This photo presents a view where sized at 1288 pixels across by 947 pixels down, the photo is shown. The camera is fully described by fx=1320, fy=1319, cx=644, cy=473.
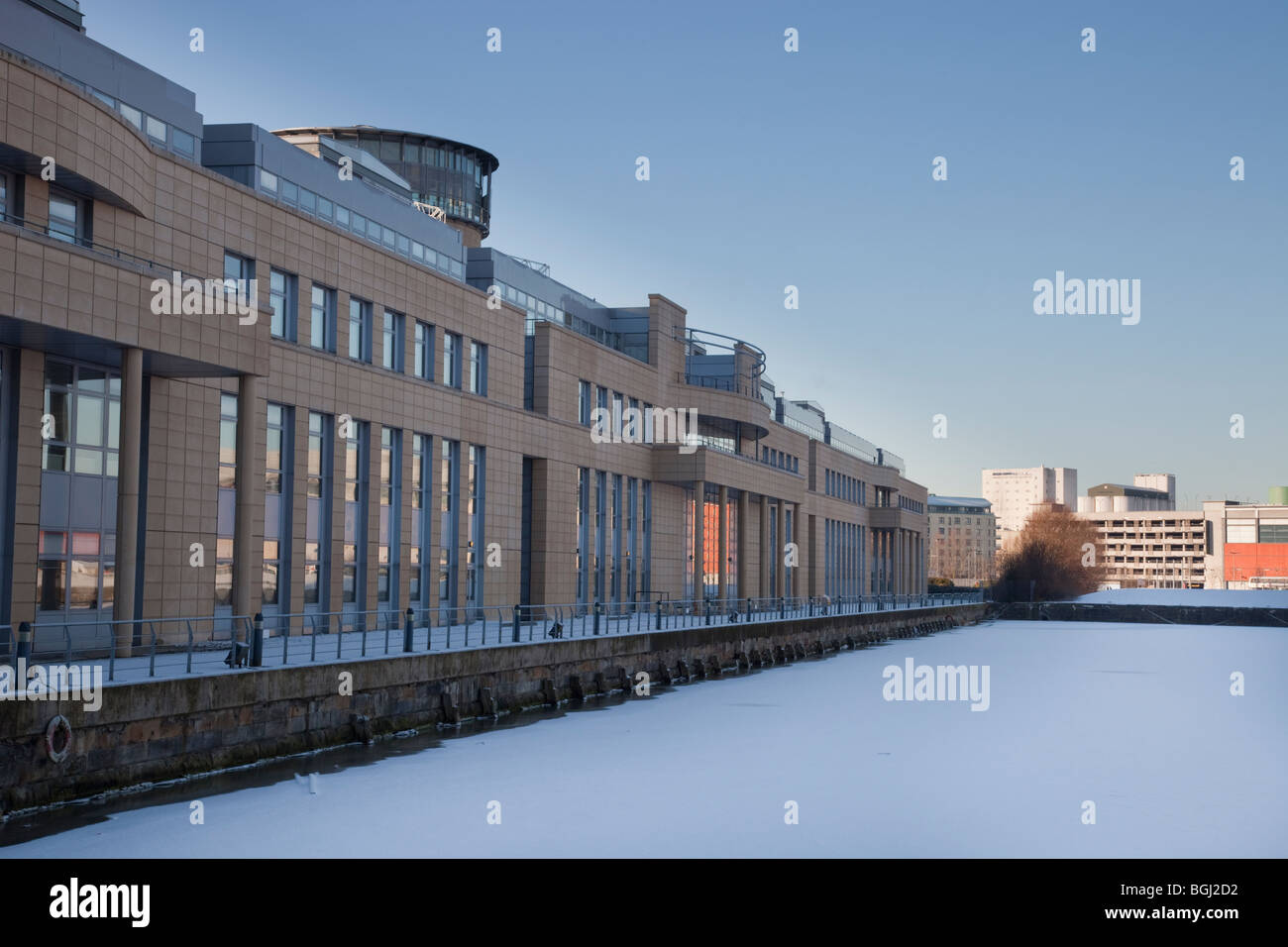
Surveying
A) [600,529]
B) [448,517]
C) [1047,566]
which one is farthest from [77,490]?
[1047,566]

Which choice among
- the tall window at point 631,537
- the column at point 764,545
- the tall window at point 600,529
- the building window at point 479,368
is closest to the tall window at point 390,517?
the building window at point 479,368

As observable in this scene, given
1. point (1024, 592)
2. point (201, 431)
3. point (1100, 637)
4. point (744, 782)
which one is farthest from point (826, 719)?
point (1024, 592)

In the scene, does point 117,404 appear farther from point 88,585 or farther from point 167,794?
point 167,794

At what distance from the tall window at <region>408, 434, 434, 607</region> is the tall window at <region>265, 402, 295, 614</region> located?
6711 mm

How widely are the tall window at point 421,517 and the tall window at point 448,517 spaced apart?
0.61 metres

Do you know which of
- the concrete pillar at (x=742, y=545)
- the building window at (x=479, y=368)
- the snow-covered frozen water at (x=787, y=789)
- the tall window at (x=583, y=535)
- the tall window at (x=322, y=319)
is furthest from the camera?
the concrete pillar at (x=742, y=545)

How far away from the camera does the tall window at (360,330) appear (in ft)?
127

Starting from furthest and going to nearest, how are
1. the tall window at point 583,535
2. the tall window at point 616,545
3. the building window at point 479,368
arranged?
1. the tall window at point 616,545
2. the tall window at point 583,535
3. the building window at point 479,368

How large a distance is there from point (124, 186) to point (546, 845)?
17.3 metres

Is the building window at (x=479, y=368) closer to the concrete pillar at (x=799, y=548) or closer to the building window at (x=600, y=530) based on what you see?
the building window at (x=600, y=530)

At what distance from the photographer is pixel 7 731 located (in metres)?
16.9

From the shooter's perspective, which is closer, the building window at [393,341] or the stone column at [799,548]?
the building window at [393,341]

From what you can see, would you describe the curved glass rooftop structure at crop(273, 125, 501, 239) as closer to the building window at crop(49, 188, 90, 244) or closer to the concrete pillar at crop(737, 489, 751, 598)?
the concrete pillar at crop(737, 489, 751, 598)

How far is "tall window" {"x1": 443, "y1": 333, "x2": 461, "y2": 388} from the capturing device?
4369cm
